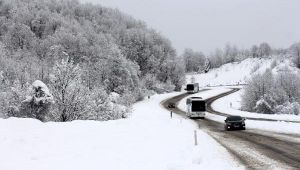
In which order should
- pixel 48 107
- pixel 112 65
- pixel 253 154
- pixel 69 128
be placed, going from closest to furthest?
pixel 253 154 → pixel 69 128 → pixel 48 107 → pixel 112 65

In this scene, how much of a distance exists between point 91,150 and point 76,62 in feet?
279

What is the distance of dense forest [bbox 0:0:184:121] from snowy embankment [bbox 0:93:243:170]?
66.9ft

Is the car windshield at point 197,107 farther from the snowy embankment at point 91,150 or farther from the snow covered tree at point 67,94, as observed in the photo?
the snowy embankment at point 91,150

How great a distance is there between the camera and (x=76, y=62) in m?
101


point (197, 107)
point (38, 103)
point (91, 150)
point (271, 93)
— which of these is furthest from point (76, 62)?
point (91, 150)

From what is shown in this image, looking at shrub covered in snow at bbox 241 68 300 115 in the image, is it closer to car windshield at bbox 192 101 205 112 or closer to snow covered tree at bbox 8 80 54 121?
car windshield at bbox 192 101 205 112

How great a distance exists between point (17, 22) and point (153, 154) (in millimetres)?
119318

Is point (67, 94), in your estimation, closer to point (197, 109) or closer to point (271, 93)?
point (197, 109)

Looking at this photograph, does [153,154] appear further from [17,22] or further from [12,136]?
[17,22]

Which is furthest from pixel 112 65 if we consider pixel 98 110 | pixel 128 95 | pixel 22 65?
pixel 98 110

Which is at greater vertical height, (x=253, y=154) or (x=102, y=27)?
(x=102, y=27)

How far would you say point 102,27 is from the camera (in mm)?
148750

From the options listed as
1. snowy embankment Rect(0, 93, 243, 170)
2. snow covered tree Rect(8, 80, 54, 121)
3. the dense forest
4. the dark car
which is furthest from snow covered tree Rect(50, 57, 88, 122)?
snowy embankment Rect(0, 93, 243, 170)

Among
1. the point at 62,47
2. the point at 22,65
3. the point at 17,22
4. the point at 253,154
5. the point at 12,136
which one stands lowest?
the point at 253,154
